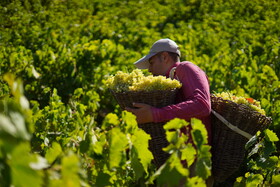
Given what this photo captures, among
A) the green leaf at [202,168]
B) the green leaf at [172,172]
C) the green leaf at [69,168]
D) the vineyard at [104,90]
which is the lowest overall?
A: the vineyard at [104,90]

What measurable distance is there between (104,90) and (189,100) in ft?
9.92

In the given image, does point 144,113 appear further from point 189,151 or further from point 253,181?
point 189,151

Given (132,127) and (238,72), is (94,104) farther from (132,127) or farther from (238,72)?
(132,127)

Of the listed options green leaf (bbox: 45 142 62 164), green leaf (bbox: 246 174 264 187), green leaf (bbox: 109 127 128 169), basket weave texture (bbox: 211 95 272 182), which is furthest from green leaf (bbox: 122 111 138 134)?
basket weave texture (bbox: 211 95 272 182)

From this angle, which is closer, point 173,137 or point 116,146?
point 173,137

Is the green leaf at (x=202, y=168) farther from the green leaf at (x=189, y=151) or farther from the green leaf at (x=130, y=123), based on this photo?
the green leaf at (x=130, y=123)

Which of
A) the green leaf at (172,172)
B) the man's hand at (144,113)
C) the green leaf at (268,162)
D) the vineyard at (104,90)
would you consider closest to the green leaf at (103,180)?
the vineyard at (104,90)

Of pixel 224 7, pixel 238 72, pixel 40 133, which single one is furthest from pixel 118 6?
pixel 40 133

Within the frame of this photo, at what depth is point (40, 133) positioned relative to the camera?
314cm

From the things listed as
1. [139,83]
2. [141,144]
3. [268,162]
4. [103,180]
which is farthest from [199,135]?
[139,83]

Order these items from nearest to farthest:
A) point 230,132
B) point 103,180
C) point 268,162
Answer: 1. point 103,180
2. point 268,162
3. point 230,132

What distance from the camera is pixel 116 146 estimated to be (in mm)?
1598

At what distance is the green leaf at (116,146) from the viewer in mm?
1589

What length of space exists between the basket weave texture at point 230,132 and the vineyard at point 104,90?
14 centimetres
